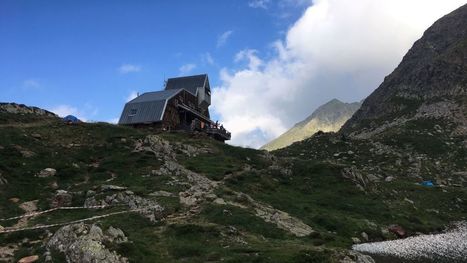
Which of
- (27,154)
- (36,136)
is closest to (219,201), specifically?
(27,154)

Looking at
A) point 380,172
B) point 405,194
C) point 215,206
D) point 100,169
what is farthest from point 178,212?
point 380,172

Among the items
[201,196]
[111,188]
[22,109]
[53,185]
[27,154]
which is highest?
[22,109]

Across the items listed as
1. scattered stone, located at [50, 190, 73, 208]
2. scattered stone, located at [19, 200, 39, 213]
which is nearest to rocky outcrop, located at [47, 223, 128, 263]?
scattered stone, located at [19, 200, 39, 213]

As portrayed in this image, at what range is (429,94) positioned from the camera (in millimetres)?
164250

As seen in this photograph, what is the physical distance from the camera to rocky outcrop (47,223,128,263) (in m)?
30.3

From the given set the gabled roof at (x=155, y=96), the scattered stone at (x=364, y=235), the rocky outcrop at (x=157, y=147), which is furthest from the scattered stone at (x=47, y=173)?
the scattered stone at (x=364, y=235)

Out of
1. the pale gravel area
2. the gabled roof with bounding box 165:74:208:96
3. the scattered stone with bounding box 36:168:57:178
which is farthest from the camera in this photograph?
the gabled roof with bounding box 165:74:208:96

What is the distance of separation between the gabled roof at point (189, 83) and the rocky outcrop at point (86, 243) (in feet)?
272

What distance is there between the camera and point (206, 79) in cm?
11894

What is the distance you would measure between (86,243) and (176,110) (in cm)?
7086

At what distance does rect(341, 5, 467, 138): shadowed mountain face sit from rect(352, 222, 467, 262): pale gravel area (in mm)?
84863

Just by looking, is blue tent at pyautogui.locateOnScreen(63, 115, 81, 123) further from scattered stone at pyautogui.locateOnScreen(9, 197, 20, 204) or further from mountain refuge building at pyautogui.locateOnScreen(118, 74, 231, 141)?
scattered stone at pyautogui.locateOnScreen(9, 197, 20, 204)

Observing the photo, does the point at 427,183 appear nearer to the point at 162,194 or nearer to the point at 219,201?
the point at 219,201

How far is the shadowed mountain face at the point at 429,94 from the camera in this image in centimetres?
14625
